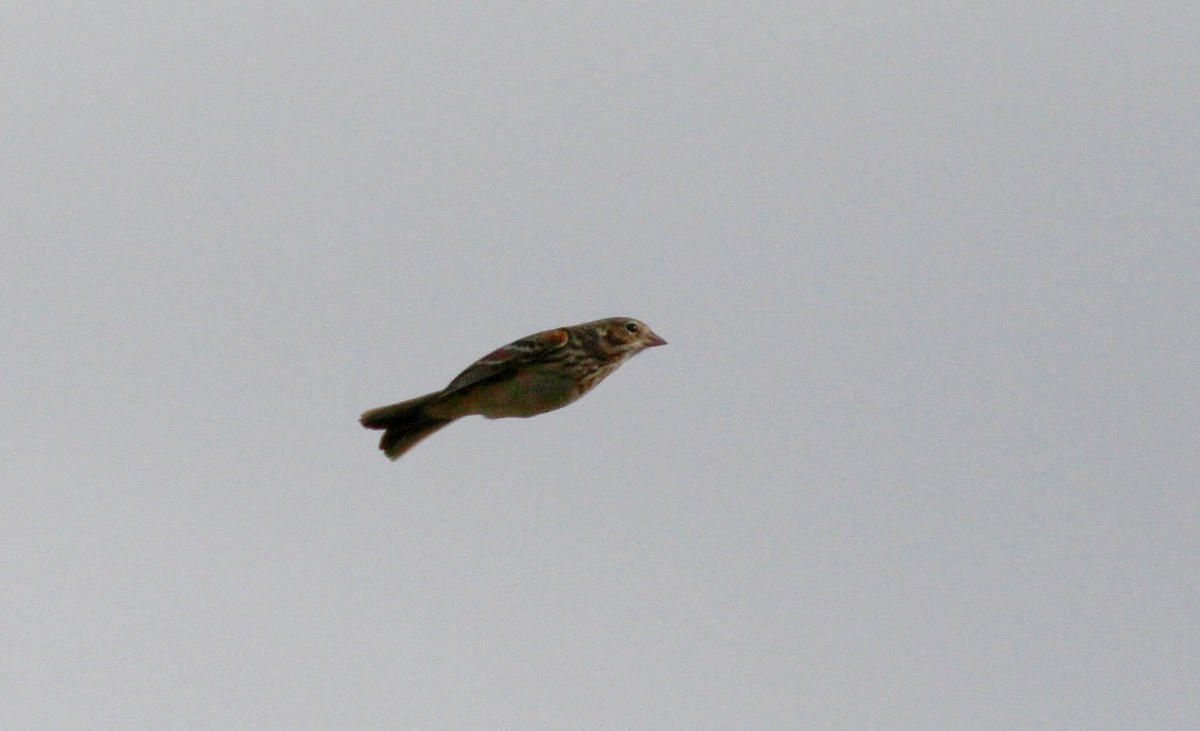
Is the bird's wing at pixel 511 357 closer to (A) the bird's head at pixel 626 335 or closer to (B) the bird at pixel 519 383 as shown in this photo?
(B) the bird at pixel 519 383

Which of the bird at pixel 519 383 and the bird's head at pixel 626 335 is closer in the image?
the bird at pixel 519 383

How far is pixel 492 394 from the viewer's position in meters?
18.0

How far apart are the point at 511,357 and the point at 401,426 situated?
48.8 inches

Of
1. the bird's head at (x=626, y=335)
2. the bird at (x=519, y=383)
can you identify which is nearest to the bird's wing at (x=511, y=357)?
the bird at (x=519, y=383)

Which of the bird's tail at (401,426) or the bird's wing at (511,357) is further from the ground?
the bird's wing at (511,357)

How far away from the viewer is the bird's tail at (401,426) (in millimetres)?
18172

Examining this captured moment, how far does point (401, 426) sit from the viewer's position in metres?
18.3

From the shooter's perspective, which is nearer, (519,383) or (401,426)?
(519,383)

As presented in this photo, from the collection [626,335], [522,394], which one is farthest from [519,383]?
[626,335]

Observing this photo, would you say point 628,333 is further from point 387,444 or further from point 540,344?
point 387,444

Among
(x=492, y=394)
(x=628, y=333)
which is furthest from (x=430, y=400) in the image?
(x=628, y=333)

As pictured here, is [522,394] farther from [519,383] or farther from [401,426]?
[401,426]

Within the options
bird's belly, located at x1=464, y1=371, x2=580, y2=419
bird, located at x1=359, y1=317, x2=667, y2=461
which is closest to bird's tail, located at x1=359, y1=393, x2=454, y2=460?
bird, located at x1=359, y1=317, x2=667, y2=461

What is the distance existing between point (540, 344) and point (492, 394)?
24.7 inches
